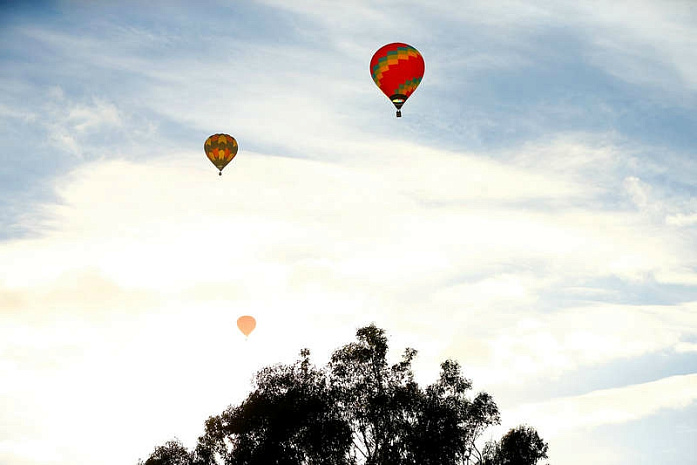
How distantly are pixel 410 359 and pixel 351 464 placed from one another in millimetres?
11174

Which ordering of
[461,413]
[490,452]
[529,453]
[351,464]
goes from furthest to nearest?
[529,453]
[490,452]
[461,413]
[351,464]

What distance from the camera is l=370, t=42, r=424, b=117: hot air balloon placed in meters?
92.0

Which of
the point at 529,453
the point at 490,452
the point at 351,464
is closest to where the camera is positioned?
the point at 351,464

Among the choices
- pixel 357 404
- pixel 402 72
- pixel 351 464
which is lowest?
pixel 351 464

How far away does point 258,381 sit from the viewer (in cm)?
8631

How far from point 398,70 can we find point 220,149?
1176 inches

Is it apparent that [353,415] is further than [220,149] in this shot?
No

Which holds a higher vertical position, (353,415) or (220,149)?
(220,149)

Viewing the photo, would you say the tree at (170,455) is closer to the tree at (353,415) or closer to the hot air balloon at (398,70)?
the tree at (353,415)

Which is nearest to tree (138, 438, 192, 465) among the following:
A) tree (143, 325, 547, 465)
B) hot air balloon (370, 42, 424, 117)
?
tree (143, 325, 547, 465)

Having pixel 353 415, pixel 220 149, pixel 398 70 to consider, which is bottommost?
pixel 353 415

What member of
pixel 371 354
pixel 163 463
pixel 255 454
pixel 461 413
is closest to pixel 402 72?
pixel 371 354

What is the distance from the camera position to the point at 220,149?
113 metres

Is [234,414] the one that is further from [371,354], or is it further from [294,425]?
[371,354]
